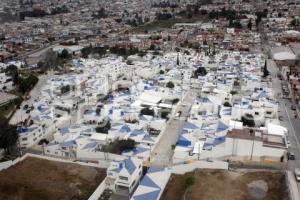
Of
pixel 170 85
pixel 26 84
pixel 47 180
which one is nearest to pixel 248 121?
pixel 170 85

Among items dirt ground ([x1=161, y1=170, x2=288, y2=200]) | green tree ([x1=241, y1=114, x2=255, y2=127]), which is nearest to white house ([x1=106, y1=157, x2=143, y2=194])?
dirt ground ([x1=161, y1=170, x2=288, y2=200])

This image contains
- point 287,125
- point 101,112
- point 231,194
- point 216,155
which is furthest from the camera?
point 101,112

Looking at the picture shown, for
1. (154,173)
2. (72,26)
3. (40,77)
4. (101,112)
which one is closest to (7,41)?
(72,26)

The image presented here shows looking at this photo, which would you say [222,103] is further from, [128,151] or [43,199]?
[43,199]

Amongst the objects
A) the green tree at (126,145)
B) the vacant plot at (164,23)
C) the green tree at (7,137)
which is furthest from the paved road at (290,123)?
the vacant plot at (164,23)

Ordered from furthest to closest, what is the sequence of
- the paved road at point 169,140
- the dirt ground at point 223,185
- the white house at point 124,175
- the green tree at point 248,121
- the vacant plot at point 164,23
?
1. the vacant plot at point 164,23
2. the green tree at point 248,121
3. the paved road at point 169,140
4. the white house at point 124,175
5. the dirt ground at point 223,185

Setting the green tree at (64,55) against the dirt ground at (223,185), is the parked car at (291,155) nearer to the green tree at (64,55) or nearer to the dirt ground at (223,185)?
the dirt ground at (223,185)

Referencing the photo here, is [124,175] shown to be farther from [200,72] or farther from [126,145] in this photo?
[200,72]
